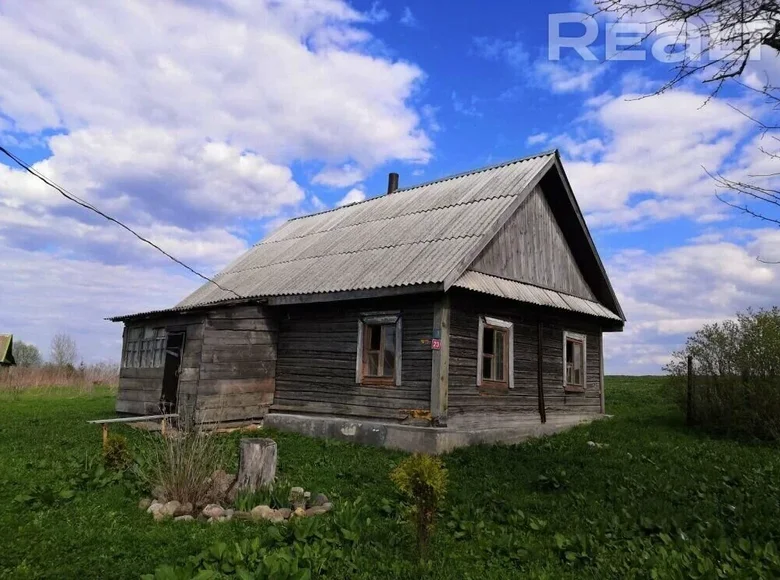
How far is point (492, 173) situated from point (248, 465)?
37.0 feet

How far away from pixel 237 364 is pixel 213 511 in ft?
24.1

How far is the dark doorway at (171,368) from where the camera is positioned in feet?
48.9

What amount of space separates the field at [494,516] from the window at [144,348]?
12.7 feet

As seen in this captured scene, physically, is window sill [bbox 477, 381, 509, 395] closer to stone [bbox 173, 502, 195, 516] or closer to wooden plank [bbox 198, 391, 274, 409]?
wooden plank [bbox 198, 391, 274, 409]

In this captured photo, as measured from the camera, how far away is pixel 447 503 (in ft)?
25.2

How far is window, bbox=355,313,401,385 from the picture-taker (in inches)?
488

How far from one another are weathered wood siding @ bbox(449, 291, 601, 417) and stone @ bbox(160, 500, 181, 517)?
6.09 metres

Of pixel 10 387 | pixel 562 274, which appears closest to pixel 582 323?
pixel 562 274

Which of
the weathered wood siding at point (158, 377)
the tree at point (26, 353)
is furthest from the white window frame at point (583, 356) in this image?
the tree at point (26, 353)

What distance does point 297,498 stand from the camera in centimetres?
733

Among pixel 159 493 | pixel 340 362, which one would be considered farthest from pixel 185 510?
pixel 340 362

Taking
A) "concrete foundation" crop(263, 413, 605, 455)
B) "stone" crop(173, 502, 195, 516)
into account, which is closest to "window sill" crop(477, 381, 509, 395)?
"concrete foundation" crop(263, 413, 605, 455)

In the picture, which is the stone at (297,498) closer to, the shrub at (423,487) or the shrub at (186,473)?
the shrub at (186,473)

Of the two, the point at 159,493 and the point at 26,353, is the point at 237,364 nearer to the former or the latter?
the point at 159,493
